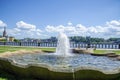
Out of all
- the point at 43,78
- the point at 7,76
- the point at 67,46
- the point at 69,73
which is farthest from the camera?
the point at 67,46

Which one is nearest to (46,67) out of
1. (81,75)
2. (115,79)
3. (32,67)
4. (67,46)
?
(32,67)

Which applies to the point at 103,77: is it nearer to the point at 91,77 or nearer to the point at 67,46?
the point at 91,77

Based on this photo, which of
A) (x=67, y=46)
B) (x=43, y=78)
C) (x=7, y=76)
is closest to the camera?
(x=43, y=78)

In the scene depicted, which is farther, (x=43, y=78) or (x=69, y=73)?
(x=43, y=78)

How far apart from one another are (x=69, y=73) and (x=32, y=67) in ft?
4.12

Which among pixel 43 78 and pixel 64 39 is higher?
pixel 64 39

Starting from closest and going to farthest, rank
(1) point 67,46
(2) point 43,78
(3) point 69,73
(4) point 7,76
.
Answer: (3) point 69,73
(2) point 43,78
(4) point 7,76
(1) point 67,46

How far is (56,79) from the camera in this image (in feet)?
24.0

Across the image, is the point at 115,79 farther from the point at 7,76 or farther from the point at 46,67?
the point at 7,76

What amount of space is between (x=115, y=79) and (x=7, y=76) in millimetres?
3827

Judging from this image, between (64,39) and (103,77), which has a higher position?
(64,39)

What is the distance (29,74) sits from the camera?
25.5 feet

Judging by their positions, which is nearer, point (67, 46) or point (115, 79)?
point (115, 79)

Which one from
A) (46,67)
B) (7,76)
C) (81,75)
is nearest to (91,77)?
(81,75)
